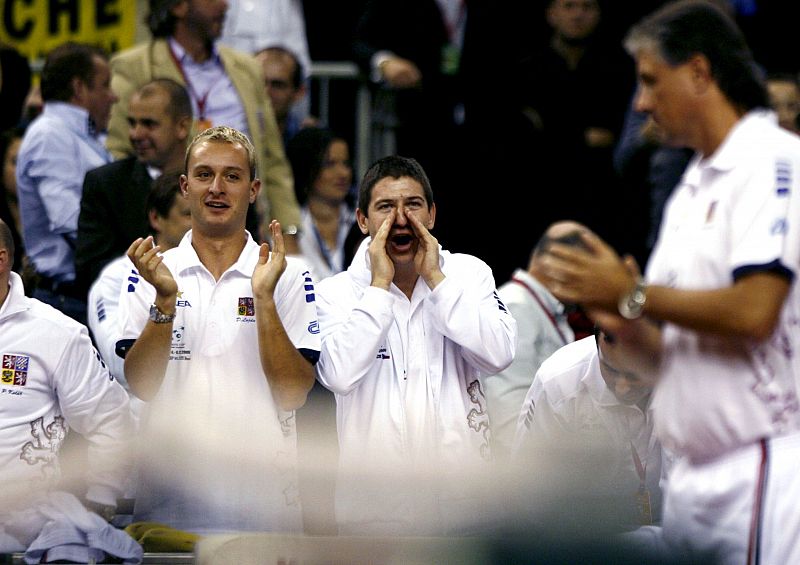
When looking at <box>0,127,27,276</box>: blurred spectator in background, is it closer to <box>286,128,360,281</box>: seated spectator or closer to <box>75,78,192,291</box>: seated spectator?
<box>75,78,192,291</box>: seated spectator

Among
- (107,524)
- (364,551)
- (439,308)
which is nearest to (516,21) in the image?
(439,308)

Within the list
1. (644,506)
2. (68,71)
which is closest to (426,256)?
(644,506)

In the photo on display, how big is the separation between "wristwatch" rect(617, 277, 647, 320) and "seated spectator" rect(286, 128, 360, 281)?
16.7ft

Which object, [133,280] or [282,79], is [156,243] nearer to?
[133,280]

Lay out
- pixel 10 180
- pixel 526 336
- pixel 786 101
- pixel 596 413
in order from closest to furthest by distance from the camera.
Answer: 1. pixel 596 413
2. pixel 526 336
3. pixel 10 180
4. pixel 786 101

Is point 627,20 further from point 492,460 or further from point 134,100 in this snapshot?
point 492,460

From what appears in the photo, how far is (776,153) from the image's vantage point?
4.05 metres

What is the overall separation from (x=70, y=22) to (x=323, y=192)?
2.44 m

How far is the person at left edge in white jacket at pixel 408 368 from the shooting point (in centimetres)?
580

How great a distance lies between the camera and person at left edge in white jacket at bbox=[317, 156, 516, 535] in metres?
5.80

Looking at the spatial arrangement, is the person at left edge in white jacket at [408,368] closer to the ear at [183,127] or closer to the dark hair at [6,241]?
the dark hair at [6,241]

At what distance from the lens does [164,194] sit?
7133 millimetres

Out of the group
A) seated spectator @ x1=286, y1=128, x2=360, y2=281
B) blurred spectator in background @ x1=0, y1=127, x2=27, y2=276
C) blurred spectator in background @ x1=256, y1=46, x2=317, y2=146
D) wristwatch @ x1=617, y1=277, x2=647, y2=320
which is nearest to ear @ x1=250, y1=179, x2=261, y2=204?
wristwatch @ x1=617, y1=277, x2=647, y2=320

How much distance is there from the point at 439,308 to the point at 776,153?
2099mm
